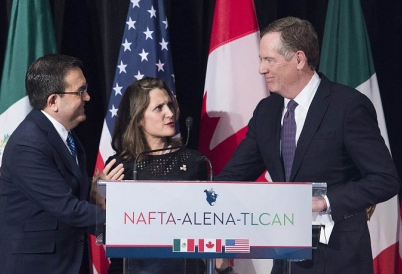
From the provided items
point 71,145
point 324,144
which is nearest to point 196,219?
point 324,144

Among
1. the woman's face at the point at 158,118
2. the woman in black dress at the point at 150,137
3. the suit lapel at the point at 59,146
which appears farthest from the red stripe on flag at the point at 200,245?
the woman's face at the point at 158,118

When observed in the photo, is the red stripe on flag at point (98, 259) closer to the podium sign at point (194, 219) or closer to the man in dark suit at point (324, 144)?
the man in dark suit at point (324, 144)

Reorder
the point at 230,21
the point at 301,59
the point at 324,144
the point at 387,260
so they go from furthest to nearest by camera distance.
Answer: the point at 230,21
the point at 387,260
the point at 301,59
the point at 324,144

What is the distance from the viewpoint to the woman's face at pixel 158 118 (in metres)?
4.07

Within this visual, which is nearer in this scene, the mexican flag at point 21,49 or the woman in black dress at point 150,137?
the woman in black dress at point 150,137

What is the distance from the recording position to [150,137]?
412cm

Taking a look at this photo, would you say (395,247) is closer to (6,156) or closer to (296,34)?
(296,34)

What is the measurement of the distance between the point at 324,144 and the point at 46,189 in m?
1.12

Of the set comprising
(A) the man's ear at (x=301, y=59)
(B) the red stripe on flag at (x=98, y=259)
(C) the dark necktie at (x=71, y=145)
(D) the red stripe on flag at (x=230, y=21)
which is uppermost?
(D) the red stripe on flag at (x=230, y=21)

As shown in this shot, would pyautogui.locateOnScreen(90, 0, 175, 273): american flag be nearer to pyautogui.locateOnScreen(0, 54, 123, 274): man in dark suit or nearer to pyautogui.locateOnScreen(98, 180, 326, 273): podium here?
pyautogui.locateOnScreen(0, 54, 123, 274): man in dark suit

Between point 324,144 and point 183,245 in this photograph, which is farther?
point 324,144

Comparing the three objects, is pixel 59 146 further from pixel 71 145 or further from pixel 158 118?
pixel 158 118

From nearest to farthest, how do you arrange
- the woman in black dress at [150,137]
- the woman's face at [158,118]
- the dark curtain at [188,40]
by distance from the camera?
the woman in black dress at [150,137] → the woman's face at [158,118] → the dark curtain at [188,40]

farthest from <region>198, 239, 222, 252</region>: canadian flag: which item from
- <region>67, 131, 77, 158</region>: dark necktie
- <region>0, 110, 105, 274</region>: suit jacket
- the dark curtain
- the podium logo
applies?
the dark curtain
